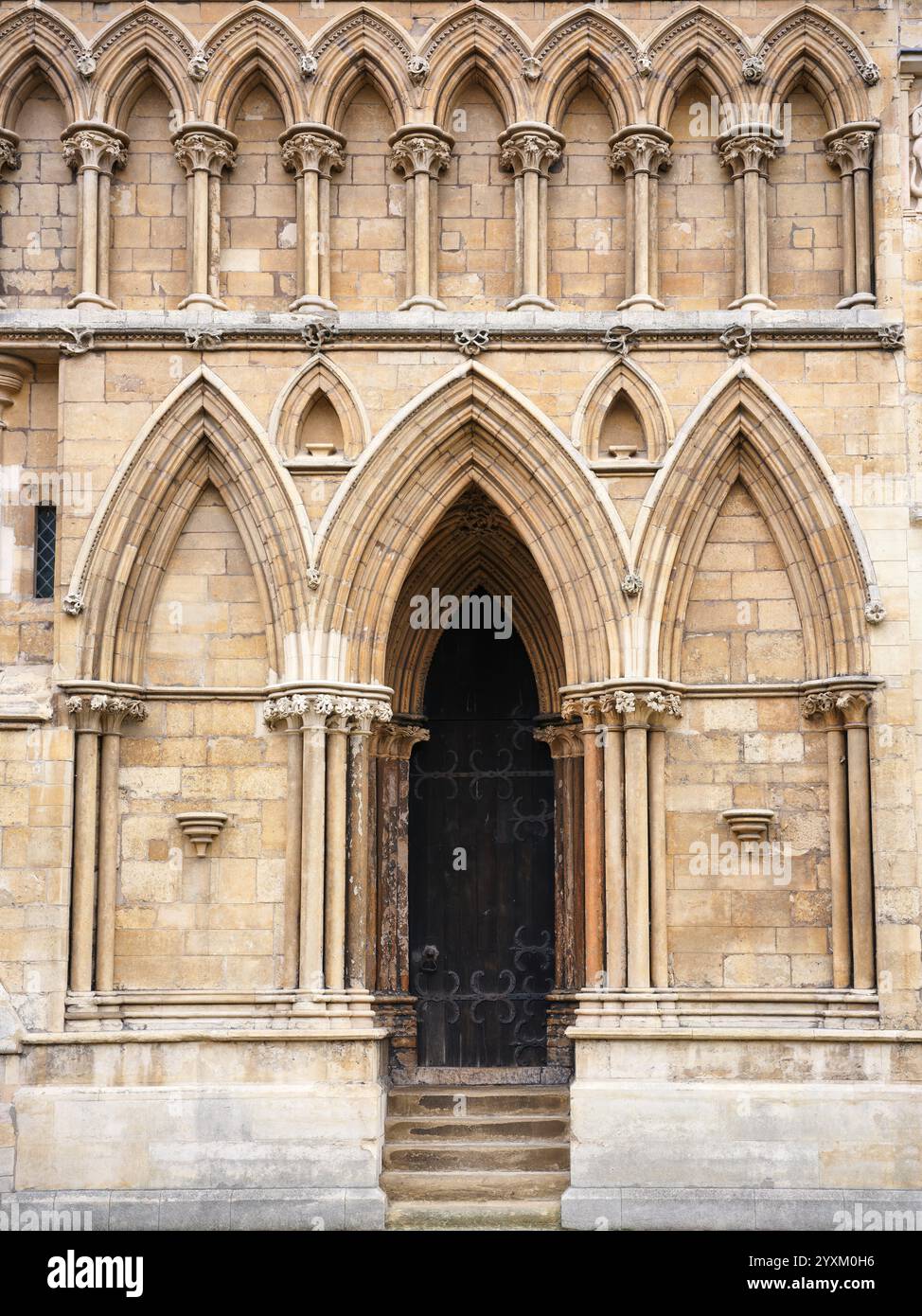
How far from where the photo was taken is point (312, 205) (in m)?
13.0

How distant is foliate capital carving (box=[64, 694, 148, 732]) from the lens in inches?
492

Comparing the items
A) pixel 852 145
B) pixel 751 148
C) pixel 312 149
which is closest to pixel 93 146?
pixel 312 149

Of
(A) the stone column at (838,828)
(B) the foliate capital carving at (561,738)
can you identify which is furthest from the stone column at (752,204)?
(B) the foliate capital carving at (561,738)

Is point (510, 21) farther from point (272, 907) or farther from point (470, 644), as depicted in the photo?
point (272, 907)

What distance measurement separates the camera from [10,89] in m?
13.1

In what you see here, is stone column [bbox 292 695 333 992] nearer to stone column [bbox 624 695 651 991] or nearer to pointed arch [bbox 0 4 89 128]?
stone column [bbox 624 695 651 991]

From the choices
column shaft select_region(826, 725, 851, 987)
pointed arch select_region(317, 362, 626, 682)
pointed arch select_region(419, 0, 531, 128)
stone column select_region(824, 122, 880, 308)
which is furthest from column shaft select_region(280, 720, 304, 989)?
stone column select_region(824, 122, 880, 308)

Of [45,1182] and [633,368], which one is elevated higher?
[633,368]

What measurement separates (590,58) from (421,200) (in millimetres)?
1613

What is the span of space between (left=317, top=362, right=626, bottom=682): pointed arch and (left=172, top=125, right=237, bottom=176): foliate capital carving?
2236mm

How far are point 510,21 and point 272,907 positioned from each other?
21.3ft
